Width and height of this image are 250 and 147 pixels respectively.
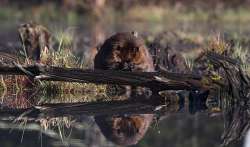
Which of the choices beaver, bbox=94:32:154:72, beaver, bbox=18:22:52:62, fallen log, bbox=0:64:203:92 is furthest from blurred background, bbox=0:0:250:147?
fallen log, bbox=0:64:203:92

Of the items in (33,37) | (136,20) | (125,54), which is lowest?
(125,54)

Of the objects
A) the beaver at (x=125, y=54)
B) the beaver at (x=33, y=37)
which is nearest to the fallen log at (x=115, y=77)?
the beaver at (x=125, y=54)

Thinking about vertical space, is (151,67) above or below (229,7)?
below

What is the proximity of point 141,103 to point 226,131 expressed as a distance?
1638mm

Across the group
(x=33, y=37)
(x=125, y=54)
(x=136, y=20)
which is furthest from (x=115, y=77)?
(x=136, y=20)

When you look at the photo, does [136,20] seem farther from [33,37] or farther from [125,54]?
[125,54]

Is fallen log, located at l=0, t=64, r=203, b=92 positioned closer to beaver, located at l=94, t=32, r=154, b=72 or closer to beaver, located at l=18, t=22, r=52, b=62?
beaver, located at l=94, t=32, r=154, b=72

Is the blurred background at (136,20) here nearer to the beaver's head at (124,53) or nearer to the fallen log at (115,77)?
the beaver's head at (124,53)

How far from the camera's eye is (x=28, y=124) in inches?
309

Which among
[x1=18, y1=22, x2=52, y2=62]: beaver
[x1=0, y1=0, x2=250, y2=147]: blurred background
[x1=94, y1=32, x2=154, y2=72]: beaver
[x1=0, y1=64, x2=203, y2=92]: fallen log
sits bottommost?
[x1=0, y1=64, x2=203, y2=92]: fallen log

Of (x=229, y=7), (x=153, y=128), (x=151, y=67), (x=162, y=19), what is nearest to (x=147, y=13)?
(x=162, y=19)

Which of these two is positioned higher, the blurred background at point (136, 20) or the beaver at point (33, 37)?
the blurred background at point (136, 20)

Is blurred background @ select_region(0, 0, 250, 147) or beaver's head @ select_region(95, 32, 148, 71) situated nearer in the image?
beaver's head @ select_region(95, 32, 148, 71)

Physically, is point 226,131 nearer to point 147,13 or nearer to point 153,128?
point 153,128
